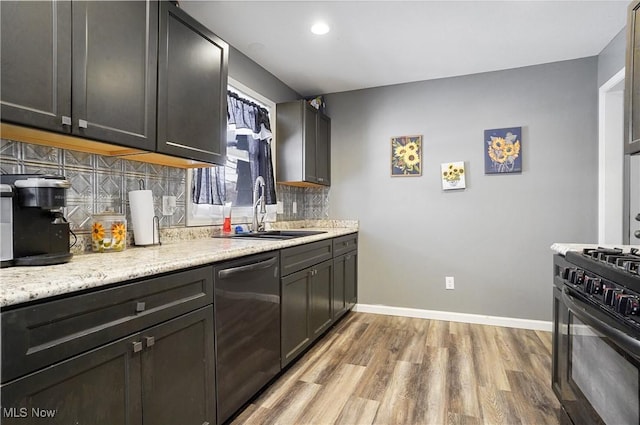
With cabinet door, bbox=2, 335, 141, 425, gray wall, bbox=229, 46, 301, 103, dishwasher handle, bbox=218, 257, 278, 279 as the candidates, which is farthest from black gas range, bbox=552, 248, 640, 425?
gray wall, bbox=229, 46, 301, 103

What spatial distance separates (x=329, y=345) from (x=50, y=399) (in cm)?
212

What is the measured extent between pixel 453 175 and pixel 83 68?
3099 mm

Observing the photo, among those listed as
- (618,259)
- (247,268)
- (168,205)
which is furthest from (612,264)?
(168,205)

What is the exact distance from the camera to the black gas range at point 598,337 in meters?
1.09

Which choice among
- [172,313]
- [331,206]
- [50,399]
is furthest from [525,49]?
[50,399]

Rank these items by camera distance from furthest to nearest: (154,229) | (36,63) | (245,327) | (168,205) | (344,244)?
Answer: (344,244) → (168,205) → (154,229) → (245,327) → (36,63)

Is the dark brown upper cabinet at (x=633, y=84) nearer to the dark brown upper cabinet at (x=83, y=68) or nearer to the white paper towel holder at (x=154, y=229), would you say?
the dark brown upper cabinet at (x=83, y=68)

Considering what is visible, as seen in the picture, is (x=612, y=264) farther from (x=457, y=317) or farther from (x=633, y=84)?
(x=457, y=317)

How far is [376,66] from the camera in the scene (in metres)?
3.19

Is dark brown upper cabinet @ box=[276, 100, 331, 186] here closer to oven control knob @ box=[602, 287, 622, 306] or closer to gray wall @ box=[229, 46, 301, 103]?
gray wall @ box=[229, 46, 301, 103]

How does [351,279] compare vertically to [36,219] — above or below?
below

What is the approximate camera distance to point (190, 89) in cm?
186

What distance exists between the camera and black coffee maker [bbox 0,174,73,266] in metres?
1.16

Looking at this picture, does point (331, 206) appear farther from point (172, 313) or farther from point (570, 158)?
point (172, 313)
